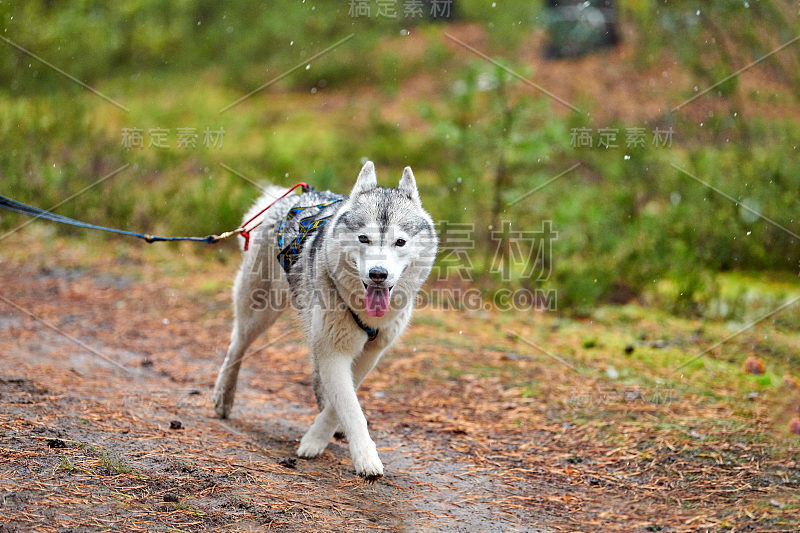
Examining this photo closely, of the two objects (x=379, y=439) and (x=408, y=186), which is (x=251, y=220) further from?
(x=379, y=439)

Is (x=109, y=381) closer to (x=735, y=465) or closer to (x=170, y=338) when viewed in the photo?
(x=170, y=338)

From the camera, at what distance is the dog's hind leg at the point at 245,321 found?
458 centimetres

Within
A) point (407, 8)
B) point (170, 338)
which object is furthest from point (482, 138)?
point (407, 8)

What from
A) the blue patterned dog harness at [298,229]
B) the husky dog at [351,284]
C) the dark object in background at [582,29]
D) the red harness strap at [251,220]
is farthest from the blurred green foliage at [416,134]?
the husky dog at [351,284]

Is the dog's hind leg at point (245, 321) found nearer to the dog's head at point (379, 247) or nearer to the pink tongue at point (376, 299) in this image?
the dog's head at point (379, 247)

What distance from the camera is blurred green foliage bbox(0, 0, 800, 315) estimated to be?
7922 millimetres

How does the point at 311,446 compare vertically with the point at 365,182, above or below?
below

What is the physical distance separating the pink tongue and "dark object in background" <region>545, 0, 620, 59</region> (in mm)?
12095

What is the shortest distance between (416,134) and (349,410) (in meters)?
9.35

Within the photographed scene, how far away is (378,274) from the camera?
11.4 ft

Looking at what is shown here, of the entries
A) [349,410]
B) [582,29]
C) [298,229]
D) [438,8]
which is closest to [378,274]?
[349,410]

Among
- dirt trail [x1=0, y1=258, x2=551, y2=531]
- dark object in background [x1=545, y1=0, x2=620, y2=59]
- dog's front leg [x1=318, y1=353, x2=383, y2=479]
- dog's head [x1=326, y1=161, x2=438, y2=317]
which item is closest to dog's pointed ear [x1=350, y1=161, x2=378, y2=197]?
dog's head [x1=326, y1=161, x2=438, y2=317]

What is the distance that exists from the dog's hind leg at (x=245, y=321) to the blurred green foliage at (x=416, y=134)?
147 inches

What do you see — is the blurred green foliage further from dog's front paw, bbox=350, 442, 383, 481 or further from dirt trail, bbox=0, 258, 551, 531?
dog's front paw, bbox=350, 442, 383, 481
